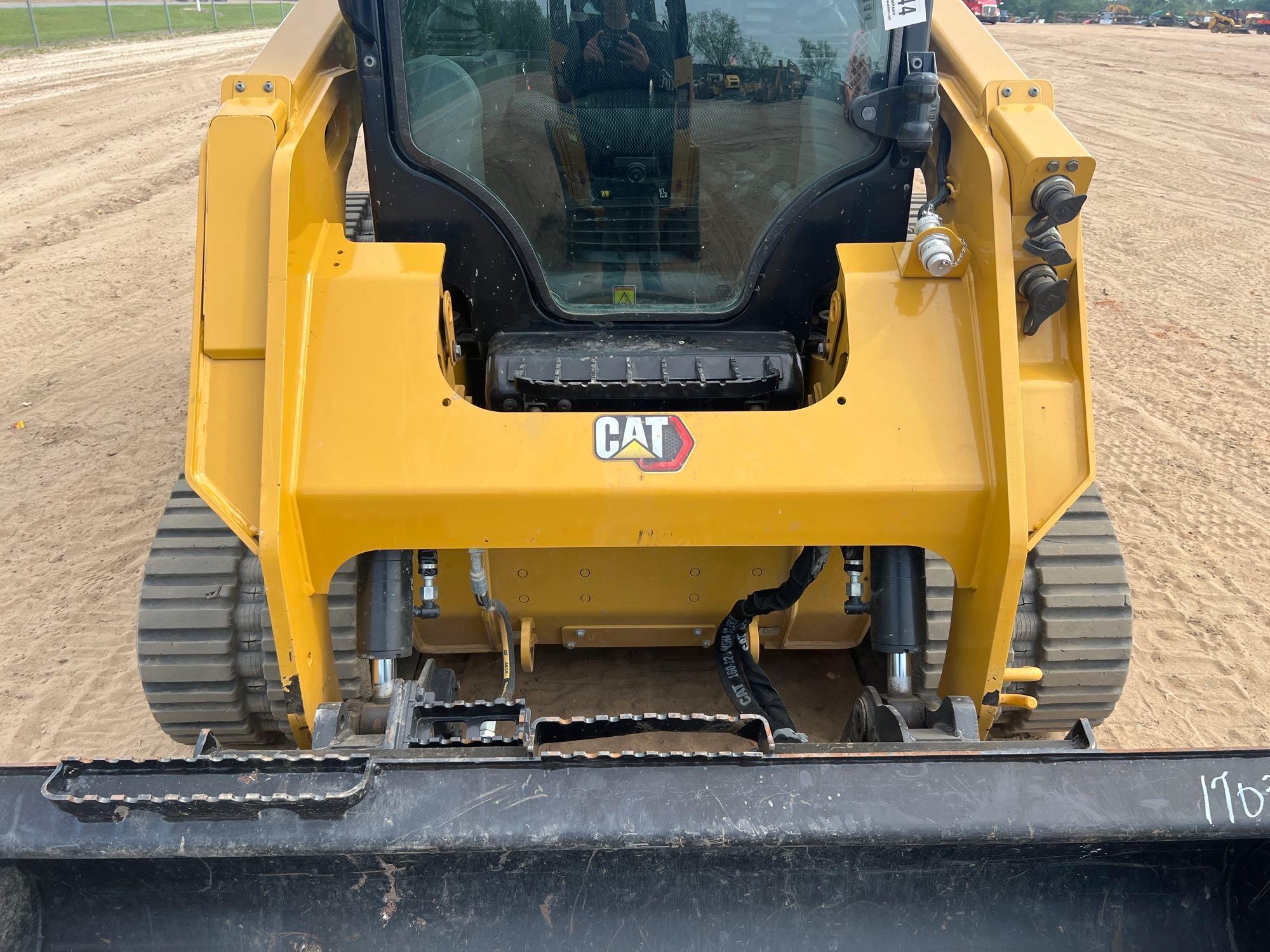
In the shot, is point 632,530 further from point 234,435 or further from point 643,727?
point 234,435

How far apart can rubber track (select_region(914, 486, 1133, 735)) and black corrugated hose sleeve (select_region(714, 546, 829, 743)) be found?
0.38m

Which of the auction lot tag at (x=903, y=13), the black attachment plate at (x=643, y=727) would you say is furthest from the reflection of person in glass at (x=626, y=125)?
the black attachment plate at (x=643, y=727)

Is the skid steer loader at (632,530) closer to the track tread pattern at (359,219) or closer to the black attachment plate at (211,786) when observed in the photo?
the black attachment plate at (211,786)

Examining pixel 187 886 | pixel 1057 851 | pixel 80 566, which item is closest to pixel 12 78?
pixel 80 566

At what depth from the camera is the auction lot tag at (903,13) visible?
2.44 m

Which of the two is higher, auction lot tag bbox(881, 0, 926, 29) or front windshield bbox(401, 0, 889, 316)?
auction lot tag bbox(881, 0, 926, 29)

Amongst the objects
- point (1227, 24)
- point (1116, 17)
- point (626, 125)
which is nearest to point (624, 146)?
point (626, 125)

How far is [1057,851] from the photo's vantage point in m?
1.89

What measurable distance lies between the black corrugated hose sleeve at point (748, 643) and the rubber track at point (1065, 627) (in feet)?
1.24

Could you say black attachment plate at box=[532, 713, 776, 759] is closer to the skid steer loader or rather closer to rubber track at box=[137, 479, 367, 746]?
the skid steer loader

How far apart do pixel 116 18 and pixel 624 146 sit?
30.0m

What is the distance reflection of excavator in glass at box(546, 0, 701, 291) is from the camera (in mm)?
2609

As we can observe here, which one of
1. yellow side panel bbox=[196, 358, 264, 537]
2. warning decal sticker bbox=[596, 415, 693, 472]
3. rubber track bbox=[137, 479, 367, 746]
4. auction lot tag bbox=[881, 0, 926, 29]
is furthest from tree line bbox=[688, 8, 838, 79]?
rubber track bbox=[137, 479, 367, 746]

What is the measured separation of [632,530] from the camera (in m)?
2.26
